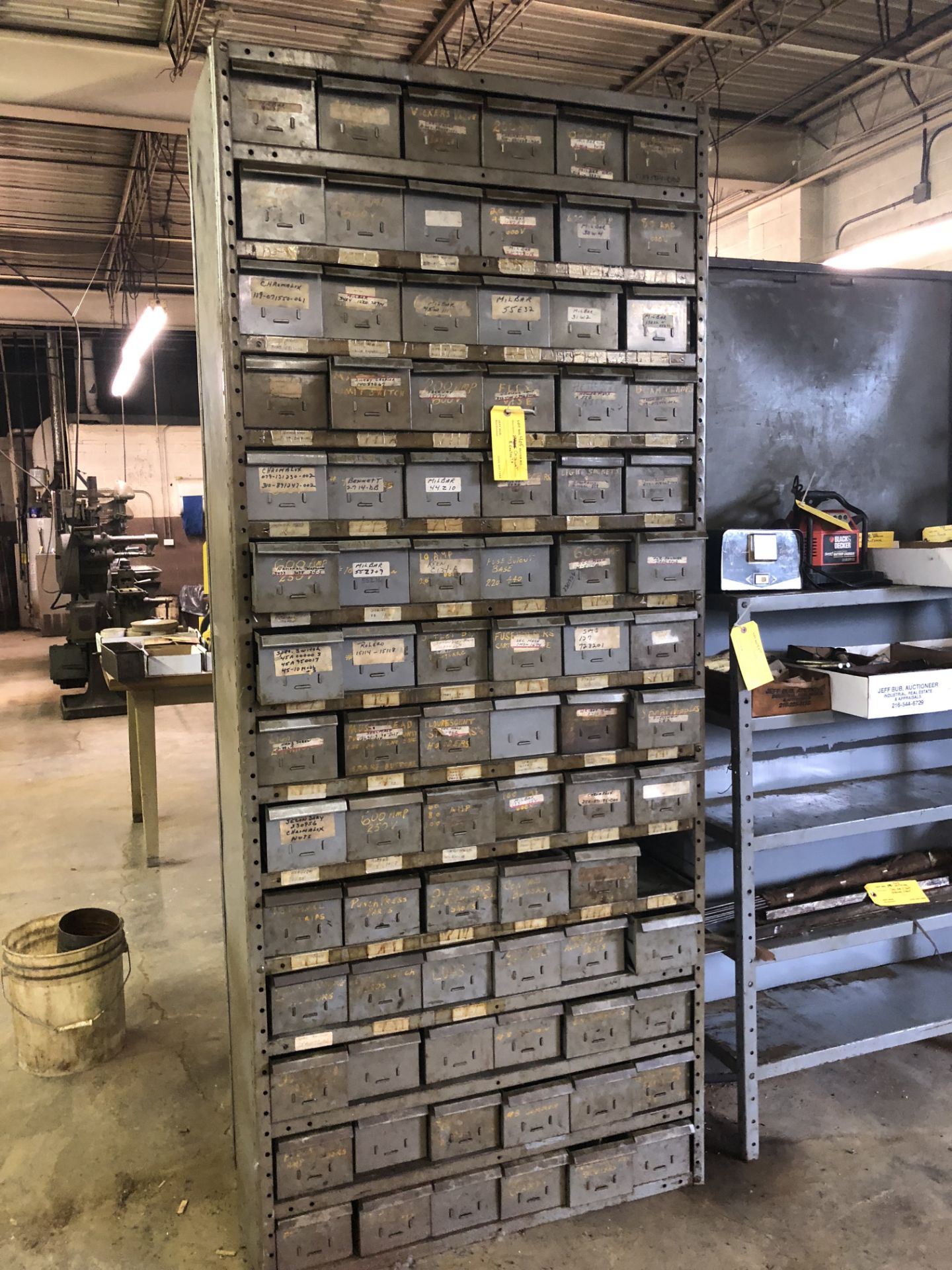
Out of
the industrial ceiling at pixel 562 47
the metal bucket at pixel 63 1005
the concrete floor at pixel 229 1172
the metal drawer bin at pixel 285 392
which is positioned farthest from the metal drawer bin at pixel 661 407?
the industrial ceiling at pixel 562 47

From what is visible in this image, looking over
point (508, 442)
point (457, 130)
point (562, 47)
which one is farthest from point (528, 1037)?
point (562, 47)

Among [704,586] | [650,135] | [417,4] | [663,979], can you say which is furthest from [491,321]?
[417,4]

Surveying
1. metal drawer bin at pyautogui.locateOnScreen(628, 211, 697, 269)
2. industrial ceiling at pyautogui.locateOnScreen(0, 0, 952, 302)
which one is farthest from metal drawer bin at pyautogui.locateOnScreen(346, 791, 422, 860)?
industrial ceiling at pyautogui.locateOnScreen(0, 0, 952, 302)

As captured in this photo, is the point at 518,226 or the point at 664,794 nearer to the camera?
the point at 518,226

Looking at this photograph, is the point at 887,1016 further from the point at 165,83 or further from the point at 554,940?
the point at 165,83

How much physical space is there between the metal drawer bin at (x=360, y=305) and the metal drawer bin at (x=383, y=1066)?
4.75 feet

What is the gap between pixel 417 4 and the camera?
15.7ft

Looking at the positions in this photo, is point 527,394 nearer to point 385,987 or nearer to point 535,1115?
point 385,987

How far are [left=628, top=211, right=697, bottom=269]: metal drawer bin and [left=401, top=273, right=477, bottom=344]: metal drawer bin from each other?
1.26 feet

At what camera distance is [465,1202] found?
2012 mm

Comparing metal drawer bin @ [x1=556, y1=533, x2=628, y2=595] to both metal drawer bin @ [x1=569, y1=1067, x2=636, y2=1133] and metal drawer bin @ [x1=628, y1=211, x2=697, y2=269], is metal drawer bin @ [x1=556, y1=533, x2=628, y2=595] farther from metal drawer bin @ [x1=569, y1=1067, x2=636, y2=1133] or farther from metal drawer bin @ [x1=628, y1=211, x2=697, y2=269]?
metal drawer bin @ [x1=569, y1=1067, x2=636, y2=1133]

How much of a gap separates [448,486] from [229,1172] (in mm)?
1761

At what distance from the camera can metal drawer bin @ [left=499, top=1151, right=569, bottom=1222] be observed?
2.04 metres

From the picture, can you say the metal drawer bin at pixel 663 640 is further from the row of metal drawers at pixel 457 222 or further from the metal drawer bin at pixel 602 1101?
the metal drawer bin at pixel 602 1101
